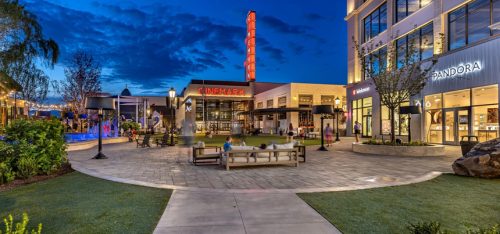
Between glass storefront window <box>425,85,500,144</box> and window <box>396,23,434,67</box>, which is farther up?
window <box>396,23,434,67</box>

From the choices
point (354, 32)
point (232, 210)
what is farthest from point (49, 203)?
point (354, 32)

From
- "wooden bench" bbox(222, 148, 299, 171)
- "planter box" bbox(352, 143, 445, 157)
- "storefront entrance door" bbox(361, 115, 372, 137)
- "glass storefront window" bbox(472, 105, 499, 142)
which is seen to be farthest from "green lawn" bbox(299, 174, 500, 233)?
"storefront entrance door" bbox(361, 115, 372, 137)

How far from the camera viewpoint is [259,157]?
9.98 meters

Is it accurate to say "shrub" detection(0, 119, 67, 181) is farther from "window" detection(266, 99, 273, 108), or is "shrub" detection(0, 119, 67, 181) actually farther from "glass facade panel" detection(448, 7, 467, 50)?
"window" detection(266, 99, 273, 108)

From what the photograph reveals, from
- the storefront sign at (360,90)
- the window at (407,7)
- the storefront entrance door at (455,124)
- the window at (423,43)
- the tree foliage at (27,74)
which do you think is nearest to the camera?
the tree foliage at (27,74)

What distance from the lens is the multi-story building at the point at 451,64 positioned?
53.9ft

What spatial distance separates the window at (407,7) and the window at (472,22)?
3.35 meters

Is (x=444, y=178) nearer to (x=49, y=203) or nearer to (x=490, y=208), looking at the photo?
(x=490, y=208)

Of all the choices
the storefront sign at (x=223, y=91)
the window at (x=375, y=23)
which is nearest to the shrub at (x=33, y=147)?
the window at (x=375, y=23)

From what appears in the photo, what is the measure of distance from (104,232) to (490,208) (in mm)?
6259

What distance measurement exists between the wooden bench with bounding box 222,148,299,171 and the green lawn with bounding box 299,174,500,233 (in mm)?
3653

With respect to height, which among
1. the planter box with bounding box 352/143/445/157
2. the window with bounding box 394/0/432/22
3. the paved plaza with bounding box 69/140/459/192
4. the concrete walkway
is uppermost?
the window with bounding box 394/0/432/22

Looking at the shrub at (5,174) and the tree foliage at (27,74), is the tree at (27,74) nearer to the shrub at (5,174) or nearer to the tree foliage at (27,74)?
the tree foliage at (27,74)

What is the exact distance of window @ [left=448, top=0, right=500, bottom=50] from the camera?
661 inches
